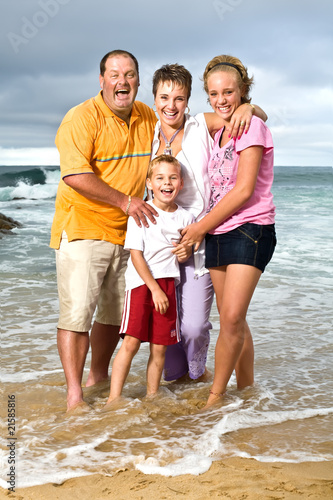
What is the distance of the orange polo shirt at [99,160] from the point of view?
12.4ft

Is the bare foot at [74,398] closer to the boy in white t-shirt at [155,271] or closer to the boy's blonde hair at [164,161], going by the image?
the boy in white t-shirt at [155,271]

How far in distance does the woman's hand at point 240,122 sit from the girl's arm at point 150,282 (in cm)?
96

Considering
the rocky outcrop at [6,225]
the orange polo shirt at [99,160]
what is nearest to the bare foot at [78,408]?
the orange polo shirt at [99,160]

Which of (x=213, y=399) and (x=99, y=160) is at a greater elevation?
(x=99, y=160)

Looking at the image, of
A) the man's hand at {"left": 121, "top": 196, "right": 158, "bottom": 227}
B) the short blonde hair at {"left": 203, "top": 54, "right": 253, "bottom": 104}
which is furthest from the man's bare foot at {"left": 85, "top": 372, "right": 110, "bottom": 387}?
the short blonde hair at {"left": 203, "top": 54, "right": 253, "bottom": 104}

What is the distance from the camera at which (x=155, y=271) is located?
12.4 ft

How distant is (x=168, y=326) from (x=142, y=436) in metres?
0.74

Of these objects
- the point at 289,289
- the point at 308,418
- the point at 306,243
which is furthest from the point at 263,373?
the point at 306,243

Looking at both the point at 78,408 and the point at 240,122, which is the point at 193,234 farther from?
the point at 78,408

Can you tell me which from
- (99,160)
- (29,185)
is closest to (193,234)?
(99,160)

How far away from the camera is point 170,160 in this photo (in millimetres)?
3703

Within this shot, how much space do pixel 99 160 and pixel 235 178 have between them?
0.91m

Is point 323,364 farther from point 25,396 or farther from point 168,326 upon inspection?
point 25,396

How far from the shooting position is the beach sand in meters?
2.80
